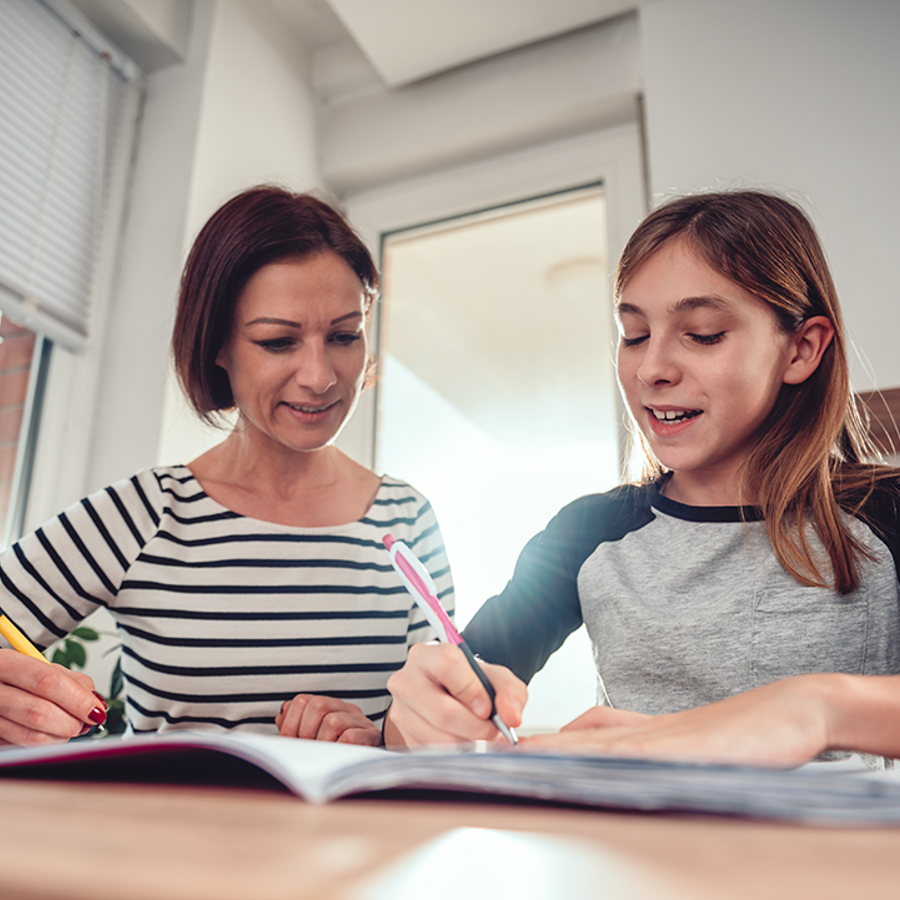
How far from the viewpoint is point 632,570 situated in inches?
31.6

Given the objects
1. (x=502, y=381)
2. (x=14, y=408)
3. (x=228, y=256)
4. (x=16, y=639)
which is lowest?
(x=16, y=639)

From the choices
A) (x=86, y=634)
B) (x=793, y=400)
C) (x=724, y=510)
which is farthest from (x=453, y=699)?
(x=86, y=634)

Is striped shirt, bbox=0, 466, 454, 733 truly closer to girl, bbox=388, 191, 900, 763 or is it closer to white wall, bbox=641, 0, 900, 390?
girl, bbox=388, 191, 900, 763

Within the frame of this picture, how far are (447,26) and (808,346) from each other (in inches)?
56.0

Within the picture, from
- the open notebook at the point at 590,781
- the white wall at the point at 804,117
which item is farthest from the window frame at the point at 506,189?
Result: the open notebook at the point at 590,781

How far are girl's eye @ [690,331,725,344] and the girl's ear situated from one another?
9 cm

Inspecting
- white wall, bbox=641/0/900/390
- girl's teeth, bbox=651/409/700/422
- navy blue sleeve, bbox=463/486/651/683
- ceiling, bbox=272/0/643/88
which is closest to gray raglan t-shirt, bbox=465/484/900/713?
navy blue sleeve, bbox=463/486/651/683

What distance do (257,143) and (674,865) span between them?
6.85ft

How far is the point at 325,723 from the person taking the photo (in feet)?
2.12

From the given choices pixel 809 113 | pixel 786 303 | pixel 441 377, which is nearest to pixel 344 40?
pixel 441 377

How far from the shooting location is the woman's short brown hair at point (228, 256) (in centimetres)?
96

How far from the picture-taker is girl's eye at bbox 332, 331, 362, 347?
3.28 feet

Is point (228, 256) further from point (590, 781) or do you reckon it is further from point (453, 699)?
point (590, 781)

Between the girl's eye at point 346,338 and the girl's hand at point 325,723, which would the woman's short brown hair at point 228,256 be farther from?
the girl's hand at point 325,723
